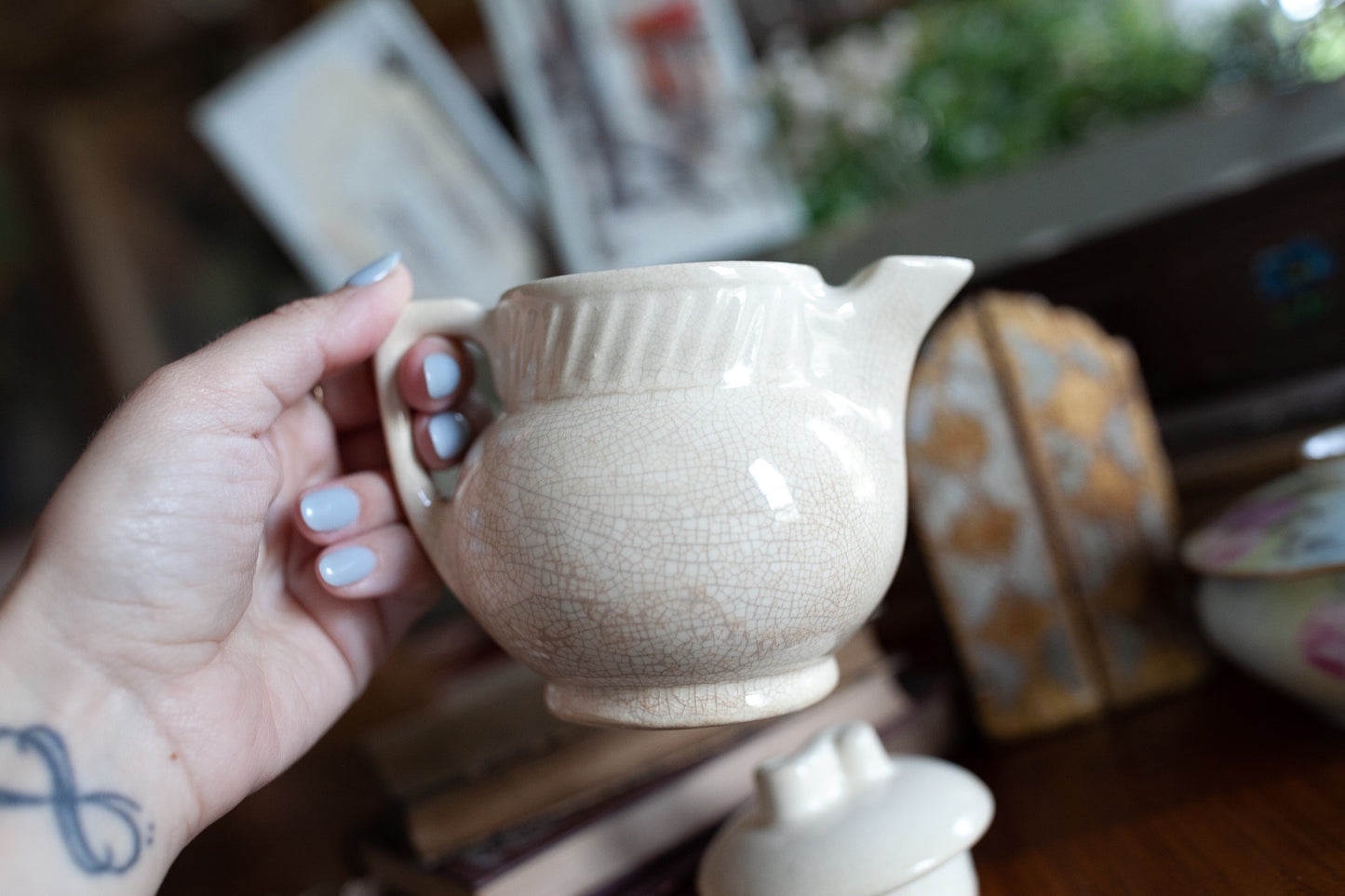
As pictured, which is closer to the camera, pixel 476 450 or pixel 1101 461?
pixel 476 450

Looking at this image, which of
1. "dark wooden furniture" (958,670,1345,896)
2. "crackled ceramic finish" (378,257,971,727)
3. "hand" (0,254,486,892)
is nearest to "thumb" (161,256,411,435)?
"hand" (0,254,486,892)

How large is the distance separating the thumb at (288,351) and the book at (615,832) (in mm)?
288

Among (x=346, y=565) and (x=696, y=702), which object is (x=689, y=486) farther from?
(x=346, y=565)

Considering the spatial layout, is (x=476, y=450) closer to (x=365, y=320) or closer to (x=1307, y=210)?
(x=365, y=320)

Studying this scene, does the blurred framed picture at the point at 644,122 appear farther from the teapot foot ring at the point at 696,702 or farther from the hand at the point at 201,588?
the teapot foot ring at the point at 696,702

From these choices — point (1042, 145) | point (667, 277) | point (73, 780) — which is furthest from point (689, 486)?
point (1042, 145)

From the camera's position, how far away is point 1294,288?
2.85 feet

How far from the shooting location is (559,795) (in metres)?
0.58

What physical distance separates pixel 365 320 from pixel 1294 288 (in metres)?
0.85

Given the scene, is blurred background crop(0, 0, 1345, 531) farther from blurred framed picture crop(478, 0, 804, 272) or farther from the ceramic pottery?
the ceramic pottery

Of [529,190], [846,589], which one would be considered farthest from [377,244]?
[846,589]

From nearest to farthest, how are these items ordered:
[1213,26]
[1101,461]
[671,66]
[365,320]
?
[365,320], [1101,461], [1213,26], [671,66]

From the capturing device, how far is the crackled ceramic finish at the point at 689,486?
1.24 ft

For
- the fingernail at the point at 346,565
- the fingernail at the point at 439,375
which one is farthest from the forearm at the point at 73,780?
the fingernail at the point at 439,375
